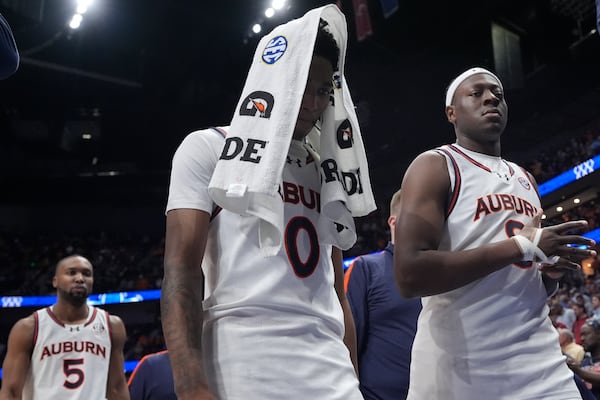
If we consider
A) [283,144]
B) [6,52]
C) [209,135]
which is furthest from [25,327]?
[283,144]

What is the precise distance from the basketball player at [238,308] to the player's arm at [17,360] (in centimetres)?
361

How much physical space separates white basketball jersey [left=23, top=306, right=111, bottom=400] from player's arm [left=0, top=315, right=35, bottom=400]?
5 centimetres

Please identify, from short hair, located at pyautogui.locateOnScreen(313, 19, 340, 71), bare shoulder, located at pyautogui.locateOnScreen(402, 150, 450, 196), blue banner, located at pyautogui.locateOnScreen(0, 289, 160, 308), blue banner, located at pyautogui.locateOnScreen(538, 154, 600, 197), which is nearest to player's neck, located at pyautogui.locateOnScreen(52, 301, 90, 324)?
bare shoulder, located at pyautogui.locateOnScreen(402, 150, 450, 196)

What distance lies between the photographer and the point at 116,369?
535 centimetres

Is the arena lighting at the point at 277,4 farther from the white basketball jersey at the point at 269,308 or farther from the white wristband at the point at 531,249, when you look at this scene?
the white basketball jersey at the point at 269,308

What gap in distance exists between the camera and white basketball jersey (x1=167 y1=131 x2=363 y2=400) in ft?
4.86

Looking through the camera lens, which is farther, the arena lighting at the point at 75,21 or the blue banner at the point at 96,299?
the blue banner at the point at 96,299

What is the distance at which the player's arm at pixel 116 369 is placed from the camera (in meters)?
5.25

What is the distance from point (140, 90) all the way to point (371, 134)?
7774 mm

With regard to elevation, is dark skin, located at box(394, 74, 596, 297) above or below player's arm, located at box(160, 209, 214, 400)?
above

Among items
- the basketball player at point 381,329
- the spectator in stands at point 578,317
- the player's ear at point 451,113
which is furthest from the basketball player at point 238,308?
the spectator in stands at point 578,317

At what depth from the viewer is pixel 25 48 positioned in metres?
18.5

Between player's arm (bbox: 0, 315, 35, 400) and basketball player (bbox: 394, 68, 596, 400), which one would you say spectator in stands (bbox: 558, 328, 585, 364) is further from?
player's arm (bbox: 0, 315, 35, 400)

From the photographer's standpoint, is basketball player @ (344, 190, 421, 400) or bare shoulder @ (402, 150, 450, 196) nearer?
bare shoulder @ (402, 150, 450, 196)
